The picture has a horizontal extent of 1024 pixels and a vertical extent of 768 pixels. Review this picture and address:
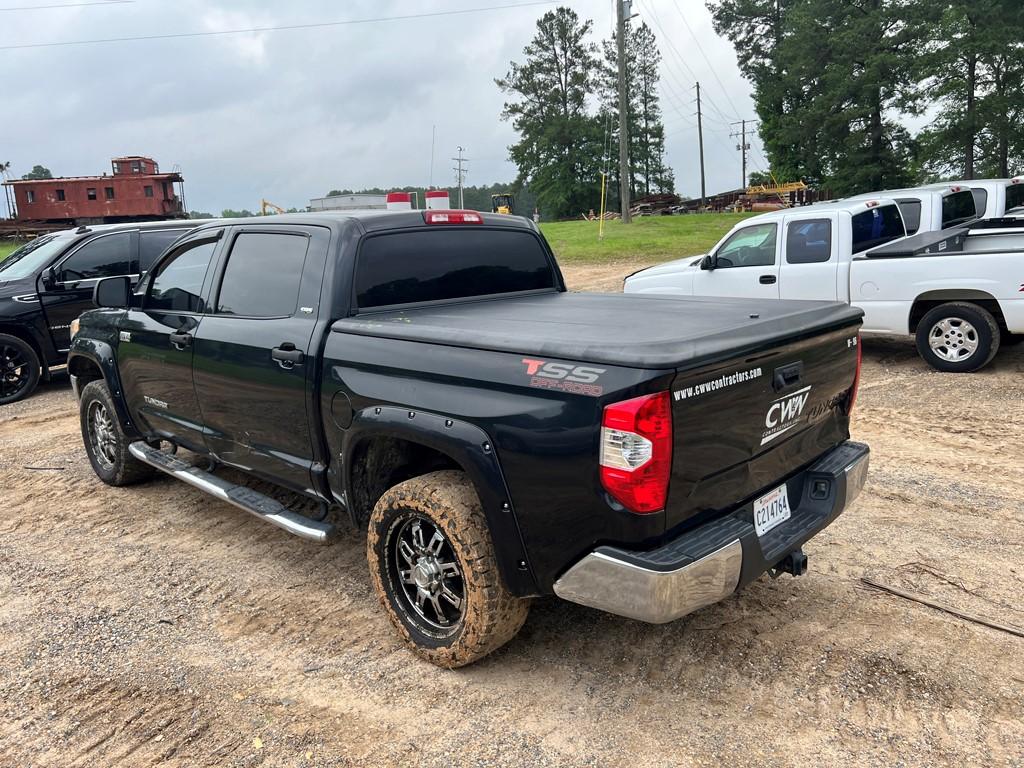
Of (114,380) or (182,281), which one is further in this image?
(114,380)

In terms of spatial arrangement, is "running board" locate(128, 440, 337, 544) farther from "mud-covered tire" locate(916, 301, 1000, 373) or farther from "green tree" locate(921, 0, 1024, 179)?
"green tree" locate(921, 0, 1024, 179)

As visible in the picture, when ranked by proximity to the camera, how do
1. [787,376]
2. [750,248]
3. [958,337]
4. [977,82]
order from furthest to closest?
[977,82]
[750,248]
[958,337]
[787,376]

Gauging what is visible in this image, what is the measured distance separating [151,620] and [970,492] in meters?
4.93

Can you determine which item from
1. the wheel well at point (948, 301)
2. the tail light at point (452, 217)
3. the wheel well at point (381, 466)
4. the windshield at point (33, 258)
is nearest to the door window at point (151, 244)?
the windshield at point (33, 258)

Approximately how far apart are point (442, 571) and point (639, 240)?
22917 millimetres

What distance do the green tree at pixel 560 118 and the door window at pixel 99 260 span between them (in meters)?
59.4

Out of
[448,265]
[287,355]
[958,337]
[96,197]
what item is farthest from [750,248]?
[96,197]

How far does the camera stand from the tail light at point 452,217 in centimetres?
407

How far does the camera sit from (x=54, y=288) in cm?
884

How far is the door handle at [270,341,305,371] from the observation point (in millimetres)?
3588

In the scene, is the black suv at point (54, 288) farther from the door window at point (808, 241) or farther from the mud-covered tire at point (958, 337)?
the mud-covered tire at point (958, 337)

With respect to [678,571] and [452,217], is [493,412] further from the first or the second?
[452,217]

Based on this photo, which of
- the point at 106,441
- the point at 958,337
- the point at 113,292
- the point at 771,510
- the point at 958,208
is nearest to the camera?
the point at 771,510

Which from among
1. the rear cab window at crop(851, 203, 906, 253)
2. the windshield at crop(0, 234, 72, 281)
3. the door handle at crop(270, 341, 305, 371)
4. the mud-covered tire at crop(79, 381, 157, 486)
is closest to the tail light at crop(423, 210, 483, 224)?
the door handle at crop(270, 341, 305, 371)
